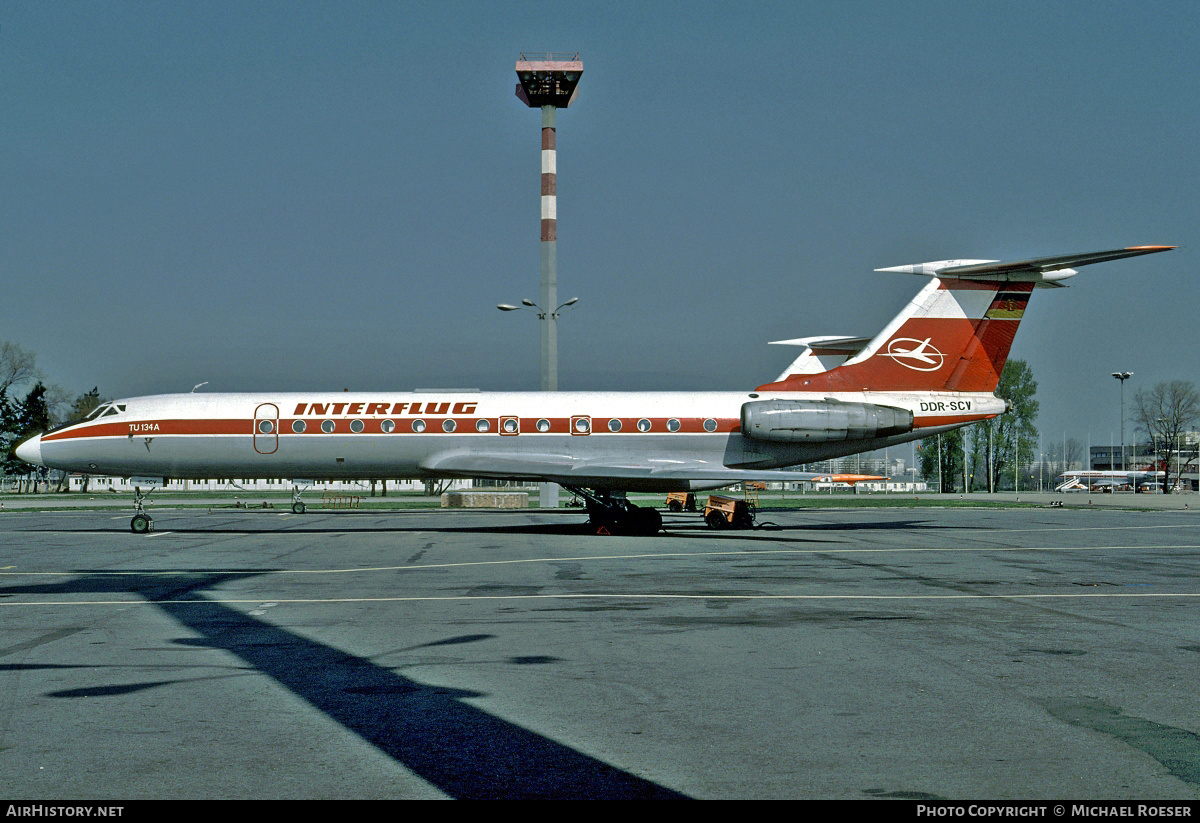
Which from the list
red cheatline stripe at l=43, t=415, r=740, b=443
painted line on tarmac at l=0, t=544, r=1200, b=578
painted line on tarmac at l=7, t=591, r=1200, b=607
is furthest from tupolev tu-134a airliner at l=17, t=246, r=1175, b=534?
painted line on tarmac at l=7, t=591, r=1200, b=607

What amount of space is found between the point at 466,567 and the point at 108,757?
11264mm

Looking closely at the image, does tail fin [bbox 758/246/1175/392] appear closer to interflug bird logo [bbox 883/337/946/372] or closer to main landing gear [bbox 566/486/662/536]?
interflug bird logo [bbox 883/337/946/372]

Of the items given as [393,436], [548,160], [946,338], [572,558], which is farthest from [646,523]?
[548,160]

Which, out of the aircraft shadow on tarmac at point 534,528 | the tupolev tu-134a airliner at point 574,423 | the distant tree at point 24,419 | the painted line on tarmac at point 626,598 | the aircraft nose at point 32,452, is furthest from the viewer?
the distant tree at point 24,419

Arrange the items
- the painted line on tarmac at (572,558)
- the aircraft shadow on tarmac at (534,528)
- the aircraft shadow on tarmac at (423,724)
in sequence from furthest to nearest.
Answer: the aircraft shadow on tarmac at (534,528) → the painted line on tarmac at (572,558) → the aircraft shadow on tarmac at (423,724)

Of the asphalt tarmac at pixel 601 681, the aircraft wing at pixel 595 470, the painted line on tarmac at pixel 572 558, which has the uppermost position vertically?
the aircraft wing at pixel 595 470

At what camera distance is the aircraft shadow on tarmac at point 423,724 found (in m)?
5.19

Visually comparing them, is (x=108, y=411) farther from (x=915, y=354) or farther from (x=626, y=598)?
(x=915, y=354)

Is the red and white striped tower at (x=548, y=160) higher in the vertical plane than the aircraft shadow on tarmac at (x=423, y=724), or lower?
higher

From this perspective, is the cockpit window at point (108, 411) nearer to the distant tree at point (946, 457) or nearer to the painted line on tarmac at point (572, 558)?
the painted line on tarmac at point (572, 558)

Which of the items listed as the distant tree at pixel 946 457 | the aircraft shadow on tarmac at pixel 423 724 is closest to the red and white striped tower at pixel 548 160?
the aircraft shadow on tarmac at pixel 423 724

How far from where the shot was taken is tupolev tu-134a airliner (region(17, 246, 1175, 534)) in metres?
27.0

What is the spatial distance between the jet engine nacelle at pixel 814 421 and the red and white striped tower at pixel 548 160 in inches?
673

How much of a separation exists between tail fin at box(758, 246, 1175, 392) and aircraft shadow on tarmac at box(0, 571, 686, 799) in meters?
20.9
